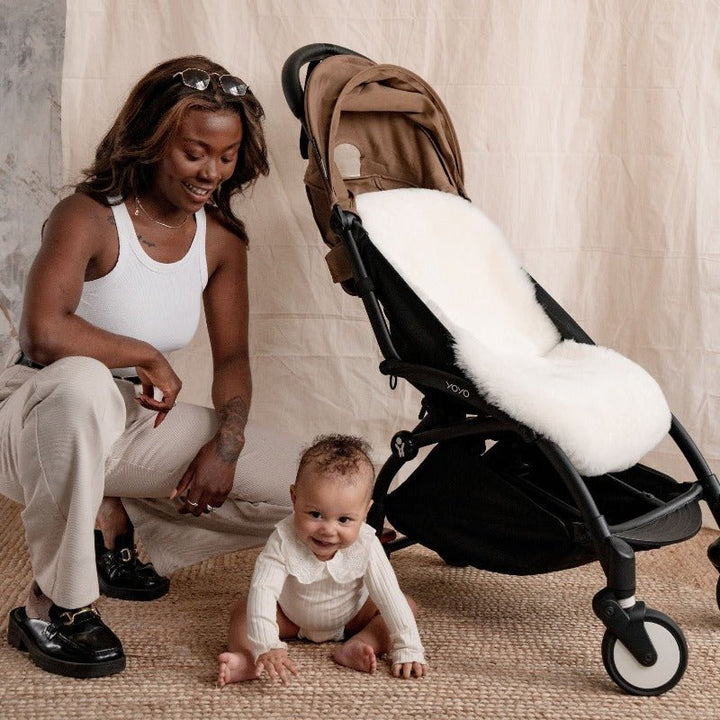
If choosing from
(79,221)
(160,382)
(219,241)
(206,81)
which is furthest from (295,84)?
(160,382)

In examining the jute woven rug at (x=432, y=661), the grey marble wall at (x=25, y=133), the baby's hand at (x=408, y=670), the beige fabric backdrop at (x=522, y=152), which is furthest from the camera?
the grey marble wall at (x=25, y=133)

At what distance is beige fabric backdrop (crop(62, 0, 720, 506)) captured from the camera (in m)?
2.46

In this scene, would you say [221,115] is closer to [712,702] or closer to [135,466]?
[135,466]

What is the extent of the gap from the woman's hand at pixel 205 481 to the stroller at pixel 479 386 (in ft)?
1.02

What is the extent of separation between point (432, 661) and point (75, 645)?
620 millimetres

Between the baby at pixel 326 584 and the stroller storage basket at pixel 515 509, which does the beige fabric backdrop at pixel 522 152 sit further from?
the baby at pixel 326 584

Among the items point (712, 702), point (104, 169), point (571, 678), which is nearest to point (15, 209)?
point (104, 169)

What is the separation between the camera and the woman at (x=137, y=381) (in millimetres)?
1693

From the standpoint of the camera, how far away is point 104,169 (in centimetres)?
197

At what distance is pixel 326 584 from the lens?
71.1 inches

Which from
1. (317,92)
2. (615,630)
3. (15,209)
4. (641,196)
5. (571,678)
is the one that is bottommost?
(571,678)

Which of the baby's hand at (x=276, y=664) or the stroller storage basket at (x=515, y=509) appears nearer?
the baby's hand at (x=276, y=664)

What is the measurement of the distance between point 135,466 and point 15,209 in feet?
3.76

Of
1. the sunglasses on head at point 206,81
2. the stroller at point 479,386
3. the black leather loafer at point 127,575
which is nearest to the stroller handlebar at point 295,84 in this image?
the stroller at point 479,386
